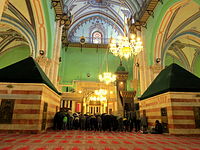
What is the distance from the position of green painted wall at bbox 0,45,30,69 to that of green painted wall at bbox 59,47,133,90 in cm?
399

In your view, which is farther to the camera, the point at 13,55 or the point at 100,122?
the point at 13,55

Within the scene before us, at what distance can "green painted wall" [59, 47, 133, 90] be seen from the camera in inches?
625

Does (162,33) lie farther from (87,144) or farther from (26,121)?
(26,121)

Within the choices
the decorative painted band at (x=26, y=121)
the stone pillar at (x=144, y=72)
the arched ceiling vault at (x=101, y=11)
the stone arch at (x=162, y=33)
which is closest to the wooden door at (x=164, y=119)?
the decorative painted band at (x=26, y=121)

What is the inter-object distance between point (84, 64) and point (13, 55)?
7.67m

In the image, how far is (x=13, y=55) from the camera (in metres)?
15.0

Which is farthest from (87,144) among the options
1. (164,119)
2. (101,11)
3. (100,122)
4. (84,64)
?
(101,11)

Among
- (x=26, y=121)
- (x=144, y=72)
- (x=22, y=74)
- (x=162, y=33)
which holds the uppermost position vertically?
(x=162, y=33)

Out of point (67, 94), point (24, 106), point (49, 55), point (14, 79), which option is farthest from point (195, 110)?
point (67, 94)

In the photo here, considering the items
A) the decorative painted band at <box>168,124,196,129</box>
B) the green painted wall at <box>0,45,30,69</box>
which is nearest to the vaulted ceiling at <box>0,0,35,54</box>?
the green painted wall at <box>0,45,30,69</box>

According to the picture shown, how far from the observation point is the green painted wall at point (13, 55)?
1470 cm

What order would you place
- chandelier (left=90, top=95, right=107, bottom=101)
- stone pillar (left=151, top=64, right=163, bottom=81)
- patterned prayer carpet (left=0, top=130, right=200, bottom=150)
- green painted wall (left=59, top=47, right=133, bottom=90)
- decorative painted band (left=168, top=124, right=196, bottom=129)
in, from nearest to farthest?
1. patterned prayer carpet (left=0, top=130, right=200, bottom=150)
2. decorative painted band (left=168, top=124, right=196, bottom=129)
3. stone pillar (left=151, top=64, right=163, bottom=81)
4. chandelier (left=90, top=95, right=107, bottom=101)
5. green painted wall (left=59, top=47, right=133, bottom=90)

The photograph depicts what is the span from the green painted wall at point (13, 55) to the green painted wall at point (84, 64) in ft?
13.1

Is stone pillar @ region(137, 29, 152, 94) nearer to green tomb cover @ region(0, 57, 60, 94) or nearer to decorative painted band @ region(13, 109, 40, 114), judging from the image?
green tomb cover @ region(0, 57, 60, 94)
